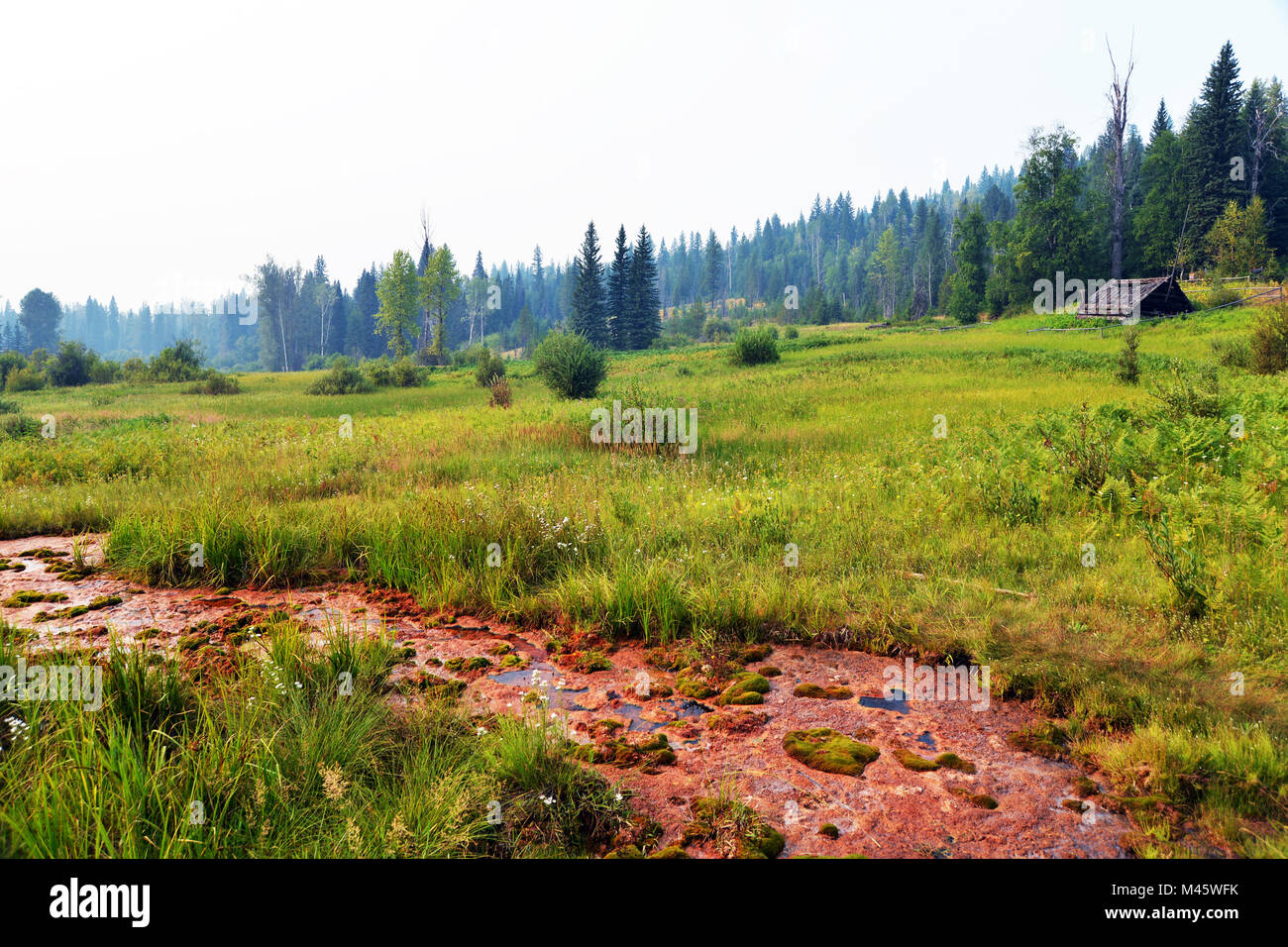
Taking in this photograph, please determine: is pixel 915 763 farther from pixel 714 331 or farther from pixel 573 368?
pixel 714 331

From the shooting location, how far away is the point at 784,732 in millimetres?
3854

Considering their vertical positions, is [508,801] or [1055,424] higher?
[1055,424]

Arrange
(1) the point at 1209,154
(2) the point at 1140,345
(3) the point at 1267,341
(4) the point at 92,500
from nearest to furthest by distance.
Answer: (4) the point at 92,500
(3) the point at 1267,341
(2) the point at 1140,345
(1) the point at 1209,154

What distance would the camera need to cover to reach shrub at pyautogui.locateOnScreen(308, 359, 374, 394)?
3609 cm

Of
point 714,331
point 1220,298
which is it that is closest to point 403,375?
point 714,331

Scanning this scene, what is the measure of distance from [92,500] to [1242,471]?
46.1ft

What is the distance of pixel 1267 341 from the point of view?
17375 millimetres

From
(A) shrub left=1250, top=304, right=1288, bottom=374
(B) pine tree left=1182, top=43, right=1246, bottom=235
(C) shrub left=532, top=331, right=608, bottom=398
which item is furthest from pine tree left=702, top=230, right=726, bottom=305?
(A) shrub left=1250, top=304, right=1288, bottom=374

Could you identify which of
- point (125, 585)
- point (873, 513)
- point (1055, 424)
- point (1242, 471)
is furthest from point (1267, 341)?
point (125, 585)

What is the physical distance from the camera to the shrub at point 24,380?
42.0 metres

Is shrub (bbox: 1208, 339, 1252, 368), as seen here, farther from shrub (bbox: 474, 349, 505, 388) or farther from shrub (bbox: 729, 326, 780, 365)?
shrub (bbox: 474, 349, 505, 388)

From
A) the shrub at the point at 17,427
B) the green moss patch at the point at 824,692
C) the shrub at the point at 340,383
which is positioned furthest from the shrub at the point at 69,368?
the green moss patch at the point at 824,692

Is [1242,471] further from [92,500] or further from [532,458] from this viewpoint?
[92,500]

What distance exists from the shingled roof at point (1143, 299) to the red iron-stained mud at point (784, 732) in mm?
46785
